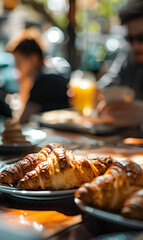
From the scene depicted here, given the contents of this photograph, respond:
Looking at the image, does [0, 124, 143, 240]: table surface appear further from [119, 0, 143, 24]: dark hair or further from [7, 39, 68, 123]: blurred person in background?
[119, 0, 143, 24]: dark hair

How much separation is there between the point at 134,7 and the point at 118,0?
3.18m

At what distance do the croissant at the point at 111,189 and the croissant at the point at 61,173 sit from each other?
11 cm

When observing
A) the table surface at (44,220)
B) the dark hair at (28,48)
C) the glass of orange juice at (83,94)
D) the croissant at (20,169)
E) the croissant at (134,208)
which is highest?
the dark hair at (28,48)

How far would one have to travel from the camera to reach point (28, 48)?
3.55 metres

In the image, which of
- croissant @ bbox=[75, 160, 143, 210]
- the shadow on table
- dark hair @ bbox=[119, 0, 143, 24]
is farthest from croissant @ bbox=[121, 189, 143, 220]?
dark hair @ bbox=[119, 0, 143, 24]

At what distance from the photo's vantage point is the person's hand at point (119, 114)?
5.92 feet

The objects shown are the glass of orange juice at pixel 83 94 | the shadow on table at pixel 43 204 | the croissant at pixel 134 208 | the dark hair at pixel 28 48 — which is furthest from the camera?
the dark hair at pixel 28 48

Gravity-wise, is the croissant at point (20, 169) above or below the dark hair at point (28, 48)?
below

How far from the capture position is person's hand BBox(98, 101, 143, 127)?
180 centimetres

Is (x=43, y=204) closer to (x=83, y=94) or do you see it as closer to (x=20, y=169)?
(x=20, y=169)

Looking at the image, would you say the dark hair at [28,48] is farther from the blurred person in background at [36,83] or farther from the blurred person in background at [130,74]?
the blurred person in background at [130,74]

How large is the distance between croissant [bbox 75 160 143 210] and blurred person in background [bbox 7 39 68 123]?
1.63m

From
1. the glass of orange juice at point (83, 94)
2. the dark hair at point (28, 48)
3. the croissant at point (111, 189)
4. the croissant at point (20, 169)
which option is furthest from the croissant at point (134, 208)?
the dark hair at point (28, 48)

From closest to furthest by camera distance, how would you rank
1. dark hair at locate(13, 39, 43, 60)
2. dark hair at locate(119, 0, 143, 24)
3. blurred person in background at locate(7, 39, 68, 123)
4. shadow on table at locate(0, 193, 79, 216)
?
shadow on table at locate(0, 193, 79, 216) < blurred person in background at locate(7, 39, 68, 123) < dark hair at locate(119, 0, 143, 24) < dark hair at locate(13, 39, 43, 60)
